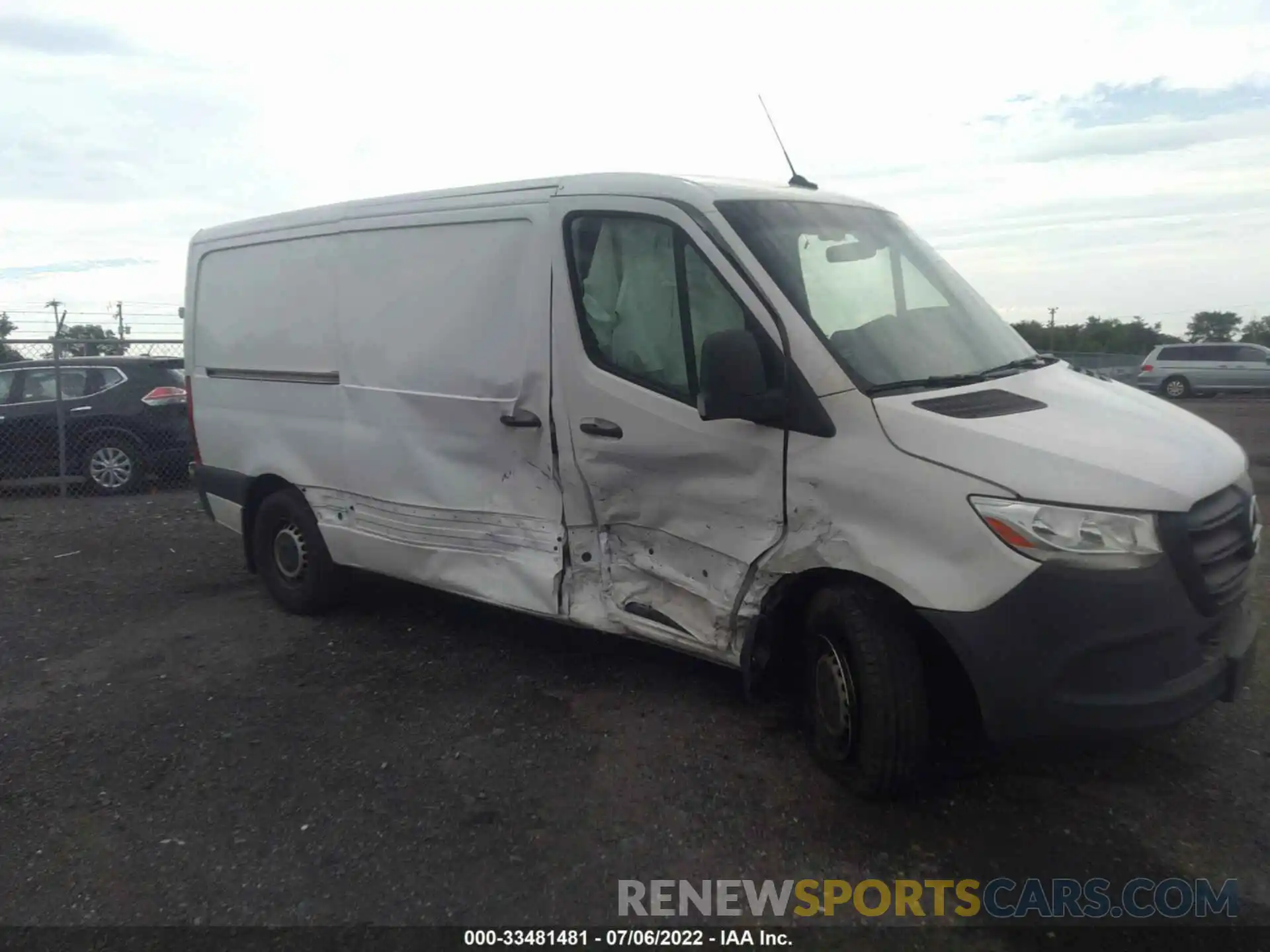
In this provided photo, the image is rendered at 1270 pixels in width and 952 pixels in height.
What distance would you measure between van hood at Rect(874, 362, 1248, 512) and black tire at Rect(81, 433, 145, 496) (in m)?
9.61

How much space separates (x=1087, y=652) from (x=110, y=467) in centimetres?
1043

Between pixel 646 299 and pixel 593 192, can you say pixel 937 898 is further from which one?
pixel 593 192

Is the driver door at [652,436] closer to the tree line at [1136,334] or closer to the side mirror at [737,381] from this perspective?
the side mirror at [737,381]

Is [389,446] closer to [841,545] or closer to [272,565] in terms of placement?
[272,565]

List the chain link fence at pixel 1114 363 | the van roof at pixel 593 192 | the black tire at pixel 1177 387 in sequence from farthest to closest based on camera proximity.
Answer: the chain link fence at pixel 1114 363 < the black tire at pixel 1177 387 < the van roof at pixel 593 192

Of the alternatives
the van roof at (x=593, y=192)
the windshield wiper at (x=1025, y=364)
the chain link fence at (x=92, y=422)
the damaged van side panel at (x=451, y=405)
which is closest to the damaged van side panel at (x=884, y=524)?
the windshield wiper at (x=1025, y=364)

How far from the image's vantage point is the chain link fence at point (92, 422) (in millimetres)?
11008

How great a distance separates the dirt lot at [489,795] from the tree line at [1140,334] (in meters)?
27.8

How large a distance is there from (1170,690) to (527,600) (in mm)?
2619

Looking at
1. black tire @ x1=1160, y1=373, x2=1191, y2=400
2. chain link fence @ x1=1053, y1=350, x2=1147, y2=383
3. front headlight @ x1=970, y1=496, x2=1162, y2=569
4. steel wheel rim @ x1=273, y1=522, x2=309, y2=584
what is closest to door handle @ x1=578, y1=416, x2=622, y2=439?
front headlight @ x1=970, y1=496, x2=1162, y2=569

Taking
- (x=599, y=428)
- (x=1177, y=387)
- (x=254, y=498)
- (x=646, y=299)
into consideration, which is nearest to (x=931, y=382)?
(x=646, y=299)

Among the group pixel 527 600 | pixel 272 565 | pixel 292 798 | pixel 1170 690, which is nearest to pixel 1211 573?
pixel 1170 690

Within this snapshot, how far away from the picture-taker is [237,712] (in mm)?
4715

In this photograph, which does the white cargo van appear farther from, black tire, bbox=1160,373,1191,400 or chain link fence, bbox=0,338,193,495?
black tire, bbox=1160,373,1191,400
